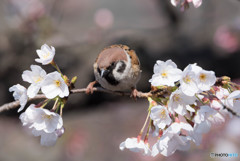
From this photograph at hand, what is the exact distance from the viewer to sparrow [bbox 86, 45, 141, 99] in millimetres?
2621

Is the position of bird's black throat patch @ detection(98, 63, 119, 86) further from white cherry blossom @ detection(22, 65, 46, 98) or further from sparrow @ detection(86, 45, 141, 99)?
white cherry blossom @ detection(22, 65, 46, 98)

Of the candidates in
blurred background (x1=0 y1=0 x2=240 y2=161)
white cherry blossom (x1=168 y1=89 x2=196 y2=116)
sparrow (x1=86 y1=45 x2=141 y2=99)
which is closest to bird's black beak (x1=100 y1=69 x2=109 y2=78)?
sparrow (x1=86 y1=45 x2=141 y2=99)

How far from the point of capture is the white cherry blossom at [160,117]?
1698mm

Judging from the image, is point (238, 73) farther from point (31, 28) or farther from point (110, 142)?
point (31, 28)

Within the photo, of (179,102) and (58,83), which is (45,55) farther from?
(179,102)

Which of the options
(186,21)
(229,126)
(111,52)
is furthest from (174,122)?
(186,21)

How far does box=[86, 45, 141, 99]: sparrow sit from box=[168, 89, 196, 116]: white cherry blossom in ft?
2.52

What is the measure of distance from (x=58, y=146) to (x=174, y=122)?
5.03m

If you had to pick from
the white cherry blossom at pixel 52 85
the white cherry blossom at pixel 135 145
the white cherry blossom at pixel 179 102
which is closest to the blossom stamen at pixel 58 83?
the white cherry blossom at pixel 52 85

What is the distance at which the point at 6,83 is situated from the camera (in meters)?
5.74

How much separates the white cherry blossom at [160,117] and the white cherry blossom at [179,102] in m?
0.04

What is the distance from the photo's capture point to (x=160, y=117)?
5.65 ft

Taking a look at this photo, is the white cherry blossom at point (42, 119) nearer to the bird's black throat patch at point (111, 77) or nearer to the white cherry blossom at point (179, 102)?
the white cherry blossom at point (179, 102)

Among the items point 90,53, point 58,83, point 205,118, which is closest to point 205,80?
point 205,118
